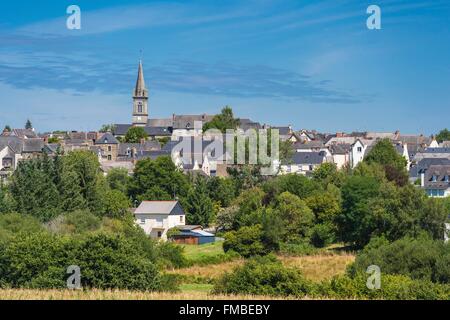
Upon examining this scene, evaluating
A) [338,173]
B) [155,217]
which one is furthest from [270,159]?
[155,217]

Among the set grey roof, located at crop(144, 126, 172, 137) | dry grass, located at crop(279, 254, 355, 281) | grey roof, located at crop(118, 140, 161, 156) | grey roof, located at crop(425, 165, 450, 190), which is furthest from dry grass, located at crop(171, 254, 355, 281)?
grey roof, located at crop(144, 126, 172, 137)

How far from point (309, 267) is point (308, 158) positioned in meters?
53.4

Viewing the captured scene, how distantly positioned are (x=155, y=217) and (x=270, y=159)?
2151 cm

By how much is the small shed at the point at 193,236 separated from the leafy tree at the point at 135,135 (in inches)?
2346

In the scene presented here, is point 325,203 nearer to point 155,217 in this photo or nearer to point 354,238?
point 354,238

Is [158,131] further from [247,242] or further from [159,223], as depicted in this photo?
[247,242]

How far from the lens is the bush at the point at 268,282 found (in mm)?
25125

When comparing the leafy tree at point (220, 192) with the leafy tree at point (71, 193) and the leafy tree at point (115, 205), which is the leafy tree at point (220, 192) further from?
the leafy tree at point (71, 193)

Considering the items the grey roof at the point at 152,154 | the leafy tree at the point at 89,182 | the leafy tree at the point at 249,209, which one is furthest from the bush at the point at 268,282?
the grey roof at the point at 152,154

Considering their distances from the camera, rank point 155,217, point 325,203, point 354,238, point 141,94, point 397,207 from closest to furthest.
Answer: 1. point 397,207
2. point 354,238
3. point 325,203
4. point 155,217
5. point 141,94

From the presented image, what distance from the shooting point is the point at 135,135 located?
383ft

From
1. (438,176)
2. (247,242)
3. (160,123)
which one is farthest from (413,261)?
(160,123)
